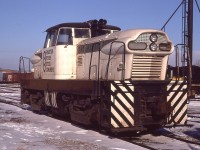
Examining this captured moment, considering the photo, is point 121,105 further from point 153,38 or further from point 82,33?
point 82,33

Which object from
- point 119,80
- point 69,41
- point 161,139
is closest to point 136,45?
point 119,80

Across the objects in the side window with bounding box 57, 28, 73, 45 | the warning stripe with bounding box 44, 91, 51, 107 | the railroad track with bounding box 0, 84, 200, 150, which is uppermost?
the side window with bounding box 57, 28, 73, 45

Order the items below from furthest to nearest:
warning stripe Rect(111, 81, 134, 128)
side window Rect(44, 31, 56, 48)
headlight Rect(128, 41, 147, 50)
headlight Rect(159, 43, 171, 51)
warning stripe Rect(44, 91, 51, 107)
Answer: warning stripe Rect(44, 91, 51, 107), side window Rect(44, 31, 56, 48), headlight Rect(159, 43, 171, 51), headlight Rect(128, 41, 147, 50), warning stripe Rect(111, 81, 134, 128)

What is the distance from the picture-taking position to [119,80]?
331 inches

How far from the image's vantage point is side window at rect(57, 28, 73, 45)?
11.2 meters

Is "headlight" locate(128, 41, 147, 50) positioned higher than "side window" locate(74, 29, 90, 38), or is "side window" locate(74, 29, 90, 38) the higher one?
"side window" locate(74, 29, 90, 38)

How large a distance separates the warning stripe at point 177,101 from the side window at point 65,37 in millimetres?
3926

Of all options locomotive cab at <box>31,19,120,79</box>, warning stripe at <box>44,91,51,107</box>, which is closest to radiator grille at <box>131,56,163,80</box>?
locomotive cab at <box>31,19,120,79</box>

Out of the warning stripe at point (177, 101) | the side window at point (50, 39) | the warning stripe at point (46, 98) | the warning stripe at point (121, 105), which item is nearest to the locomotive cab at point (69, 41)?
the side window at point (50, 39)

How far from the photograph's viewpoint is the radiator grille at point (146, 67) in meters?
8.78

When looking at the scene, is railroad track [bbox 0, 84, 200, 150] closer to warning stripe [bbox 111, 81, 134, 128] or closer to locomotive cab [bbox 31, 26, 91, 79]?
warning stripe [bbox 111, 81, 134, 128]

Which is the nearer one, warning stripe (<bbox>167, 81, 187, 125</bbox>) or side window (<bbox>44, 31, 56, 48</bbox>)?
warning stripe (<bbox>167, 81, 187, 125</bbox>)

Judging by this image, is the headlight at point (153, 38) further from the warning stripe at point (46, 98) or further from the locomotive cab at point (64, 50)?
the warning stripe at point (46, 98)

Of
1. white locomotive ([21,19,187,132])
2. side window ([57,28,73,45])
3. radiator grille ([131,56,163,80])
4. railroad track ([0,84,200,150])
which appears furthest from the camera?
side window ([57,28,73,45])
